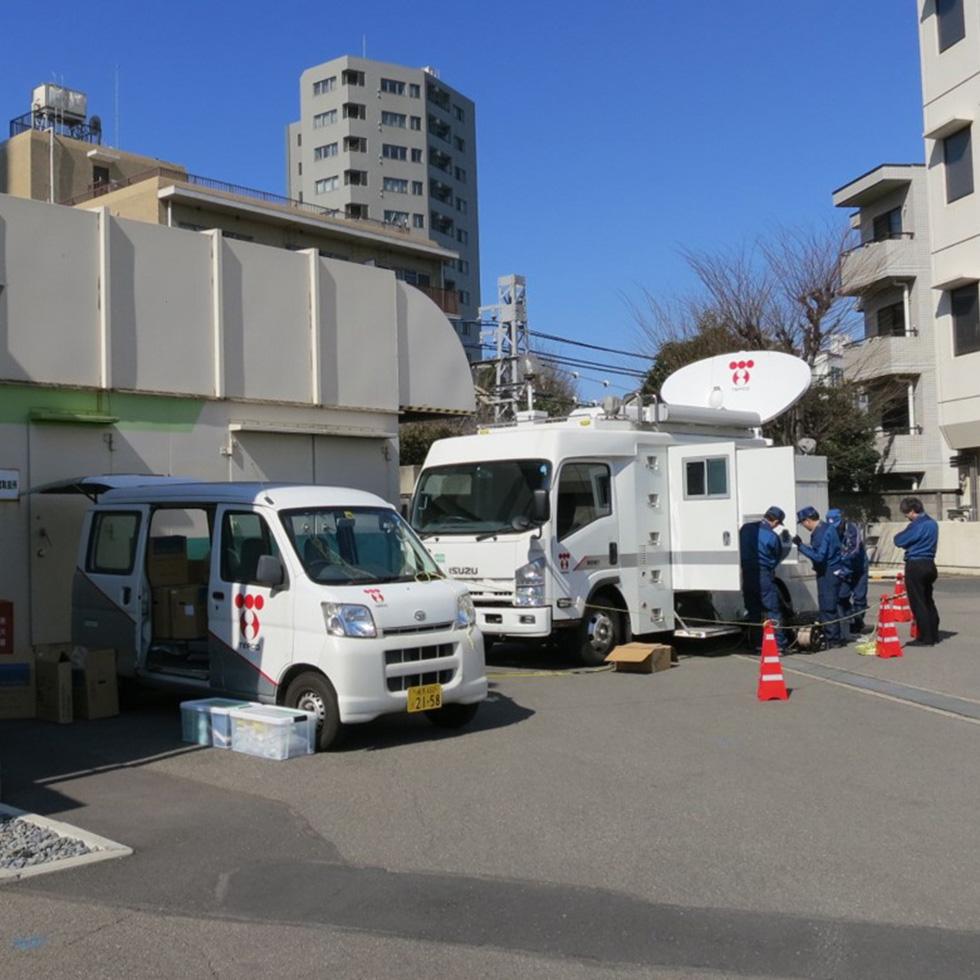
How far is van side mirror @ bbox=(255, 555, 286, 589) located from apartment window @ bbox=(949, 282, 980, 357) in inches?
1014

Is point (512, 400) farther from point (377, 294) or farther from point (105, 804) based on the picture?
point (105, 804)

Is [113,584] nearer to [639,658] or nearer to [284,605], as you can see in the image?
[284,605]

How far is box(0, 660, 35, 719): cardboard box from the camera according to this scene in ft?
34.0

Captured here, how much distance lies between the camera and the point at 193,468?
14570mm

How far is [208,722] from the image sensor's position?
907 centimetres

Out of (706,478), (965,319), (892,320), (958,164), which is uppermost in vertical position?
(958,164)

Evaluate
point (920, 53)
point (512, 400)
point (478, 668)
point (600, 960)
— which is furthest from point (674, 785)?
point (920, 53)

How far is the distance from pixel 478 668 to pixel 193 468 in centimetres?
654

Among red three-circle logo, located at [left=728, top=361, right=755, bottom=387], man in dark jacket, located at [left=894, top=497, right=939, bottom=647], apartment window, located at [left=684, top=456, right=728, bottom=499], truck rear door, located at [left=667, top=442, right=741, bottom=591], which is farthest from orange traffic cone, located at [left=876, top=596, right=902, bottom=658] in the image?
red three-circle logo, located at [left=728, top=361, right=755, bottom=387]

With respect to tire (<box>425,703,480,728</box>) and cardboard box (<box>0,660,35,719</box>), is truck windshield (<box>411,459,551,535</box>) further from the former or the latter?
cardboard box (<box>0,660,35,719</box>)

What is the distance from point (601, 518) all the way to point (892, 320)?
2944 cm

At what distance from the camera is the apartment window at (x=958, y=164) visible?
29.6 meters

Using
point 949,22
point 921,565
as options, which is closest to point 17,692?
point 921,565

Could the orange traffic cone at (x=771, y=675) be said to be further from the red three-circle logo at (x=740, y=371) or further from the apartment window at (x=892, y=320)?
the apartment window at (x=892, y=320)
